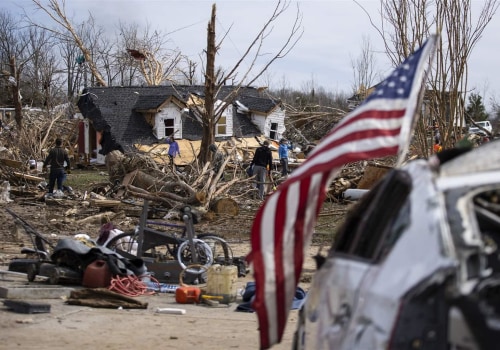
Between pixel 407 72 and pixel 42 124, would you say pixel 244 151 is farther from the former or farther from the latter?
pixel 407 72

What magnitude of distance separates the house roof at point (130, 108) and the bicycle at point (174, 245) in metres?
27.8

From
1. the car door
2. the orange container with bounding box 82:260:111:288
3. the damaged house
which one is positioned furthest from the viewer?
the damaged house

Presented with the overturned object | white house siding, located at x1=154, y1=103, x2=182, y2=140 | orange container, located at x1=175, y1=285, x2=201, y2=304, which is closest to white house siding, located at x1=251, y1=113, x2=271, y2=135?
white house siding, located at x1=154, y1=103, x2=182, y2=140

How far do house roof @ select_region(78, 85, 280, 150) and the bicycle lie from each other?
27.8m

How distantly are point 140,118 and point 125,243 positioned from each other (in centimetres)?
3032

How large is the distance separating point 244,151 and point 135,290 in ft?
84.1

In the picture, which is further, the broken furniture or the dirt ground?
the broken furniture

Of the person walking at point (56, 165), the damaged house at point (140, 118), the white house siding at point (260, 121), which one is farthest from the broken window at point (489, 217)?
the white house siding at point (260, 121)

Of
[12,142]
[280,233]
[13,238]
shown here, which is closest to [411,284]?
[280,233]

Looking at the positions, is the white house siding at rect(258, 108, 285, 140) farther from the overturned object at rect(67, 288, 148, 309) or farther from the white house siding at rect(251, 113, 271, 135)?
the overturned object at rect(67, 288, 148, 309)

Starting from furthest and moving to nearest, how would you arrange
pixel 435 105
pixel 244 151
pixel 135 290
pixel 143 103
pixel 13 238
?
1. pixel 143 103
2. pixel 244 151
3. pixel 13 238
4. pixel 435 105
5. pixel 135 290

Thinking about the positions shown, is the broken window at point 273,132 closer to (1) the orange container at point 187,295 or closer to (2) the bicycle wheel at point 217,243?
(2) the bicycle wheel at point 217,243

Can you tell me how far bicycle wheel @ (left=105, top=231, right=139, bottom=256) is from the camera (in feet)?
40.3

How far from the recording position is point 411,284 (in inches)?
127
